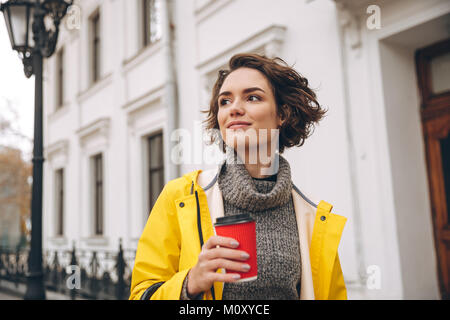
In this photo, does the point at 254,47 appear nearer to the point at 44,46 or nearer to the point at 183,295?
the point at 44,46

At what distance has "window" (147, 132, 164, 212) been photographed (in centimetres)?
891

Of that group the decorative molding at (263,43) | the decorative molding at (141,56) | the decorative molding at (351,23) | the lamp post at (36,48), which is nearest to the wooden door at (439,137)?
the decorative molding at (351,23)

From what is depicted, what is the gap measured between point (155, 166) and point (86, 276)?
270cm

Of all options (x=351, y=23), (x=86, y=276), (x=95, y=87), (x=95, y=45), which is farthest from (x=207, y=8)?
(x=86, y=276)

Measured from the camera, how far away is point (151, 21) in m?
9.38

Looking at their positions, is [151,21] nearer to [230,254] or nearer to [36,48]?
[36,48]

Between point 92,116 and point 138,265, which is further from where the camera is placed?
point 92,116

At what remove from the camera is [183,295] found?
1321 mm

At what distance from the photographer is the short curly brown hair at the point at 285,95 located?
1.72 metres

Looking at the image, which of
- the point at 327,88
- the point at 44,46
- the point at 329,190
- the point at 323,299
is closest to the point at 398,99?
the point at 327,88

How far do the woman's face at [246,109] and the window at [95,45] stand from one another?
1057cm

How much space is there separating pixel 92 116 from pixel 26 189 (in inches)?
555

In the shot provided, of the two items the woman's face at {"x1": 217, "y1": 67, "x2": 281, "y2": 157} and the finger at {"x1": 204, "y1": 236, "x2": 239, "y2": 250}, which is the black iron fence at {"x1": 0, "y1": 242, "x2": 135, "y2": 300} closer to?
the woman's face at {"x1": 217, "y1": 67, "x2": 281, "y2": 157}

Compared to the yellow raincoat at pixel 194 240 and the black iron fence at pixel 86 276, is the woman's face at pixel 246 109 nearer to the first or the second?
the yellow raincoat at pixel 194 240
